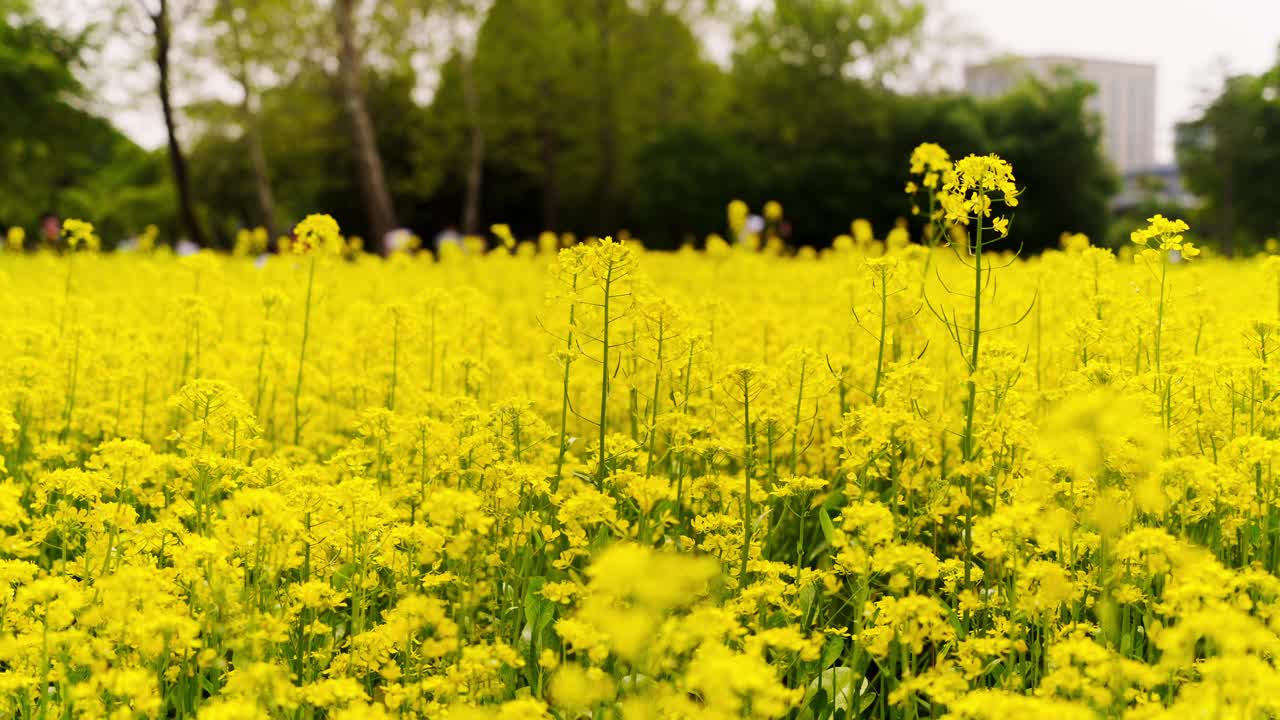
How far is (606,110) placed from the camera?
2828 cm

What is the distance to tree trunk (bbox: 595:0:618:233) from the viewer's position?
28.1m

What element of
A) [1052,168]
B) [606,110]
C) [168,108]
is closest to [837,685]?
[168,108]

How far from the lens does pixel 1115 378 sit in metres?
3.66

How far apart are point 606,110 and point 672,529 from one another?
25304mm

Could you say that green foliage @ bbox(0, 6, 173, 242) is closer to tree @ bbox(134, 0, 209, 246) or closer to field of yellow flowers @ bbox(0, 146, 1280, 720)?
tree @ bbox(134, 0, 209, 246)

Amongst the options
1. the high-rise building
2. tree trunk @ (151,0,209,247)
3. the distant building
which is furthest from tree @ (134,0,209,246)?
the high-rise building

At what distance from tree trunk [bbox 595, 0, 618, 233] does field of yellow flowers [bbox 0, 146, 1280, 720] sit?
74.6 feet

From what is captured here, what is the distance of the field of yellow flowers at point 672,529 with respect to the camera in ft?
7.66

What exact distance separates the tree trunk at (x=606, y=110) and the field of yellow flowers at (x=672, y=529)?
22743mm

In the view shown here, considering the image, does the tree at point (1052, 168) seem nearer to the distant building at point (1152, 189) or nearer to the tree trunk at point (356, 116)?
the tree trunk at point (356, 116)

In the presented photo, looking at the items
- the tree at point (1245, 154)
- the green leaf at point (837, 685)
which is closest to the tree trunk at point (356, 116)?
the green leaf at point (837, 685)

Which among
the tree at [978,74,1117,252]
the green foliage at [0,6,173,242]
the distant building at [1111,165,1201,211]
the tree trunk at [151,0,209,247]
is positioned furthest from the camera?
the distant building at [1111,165,1201,211]

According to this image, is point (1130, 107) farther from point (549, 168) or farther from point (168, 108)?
point (168, 108)

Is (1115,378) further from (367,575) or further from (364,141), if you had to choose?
(364,141)
